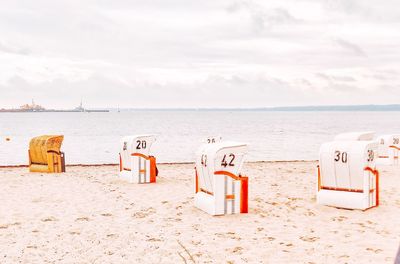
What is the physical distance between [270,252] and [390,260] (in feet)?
6.40

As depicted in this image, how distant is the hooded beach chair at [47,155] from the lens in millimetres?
18641

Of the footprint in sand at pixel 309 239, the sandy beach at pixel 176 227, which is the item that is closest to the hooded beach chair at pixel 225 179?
the sandy beach at pixel 176 227

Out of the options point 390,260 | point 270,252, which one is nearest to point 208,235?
point 270,252

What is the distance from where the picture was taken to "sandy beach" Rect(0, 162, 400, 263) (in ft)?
25.7

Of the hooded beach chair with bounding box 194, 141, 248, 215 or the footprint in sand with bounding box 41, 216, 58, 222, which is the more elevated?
the hooded beach chair with bounding box 194, 141, 248, 215

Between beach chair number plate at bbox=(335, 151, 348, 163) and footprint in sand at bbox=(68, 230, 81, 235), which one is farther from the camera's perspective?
beach chair number plate at bbox=(335, 151, 348, 163)

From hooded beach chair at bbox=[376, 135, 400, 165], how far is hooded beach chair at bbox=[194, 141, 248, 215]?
14478 mm

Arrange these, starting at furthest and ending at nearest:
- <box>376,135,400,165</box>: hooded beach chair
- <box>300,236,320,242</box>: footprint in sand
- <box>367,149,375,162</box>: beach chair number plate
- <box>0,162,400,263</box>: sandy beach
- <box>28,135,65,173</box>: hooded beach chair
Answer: <box>376,135,400,165</box>: hooded beach chair, <box>28,135,65,173</box>: hooded beach chair, <box>367,149,375,162</box>: beach chair number plate, <box>300,236,320,242</box>: footprint in sand, <box>0,162,400,263</box>: sandy beach

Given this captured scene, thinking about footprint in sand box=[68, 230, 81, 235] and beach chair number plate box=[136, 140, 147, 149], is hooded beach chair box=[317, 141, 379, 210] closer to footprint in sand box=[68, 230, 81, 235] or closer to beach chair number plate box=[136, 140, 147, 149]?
footprint in sand box=[68, 230, 81, 235]

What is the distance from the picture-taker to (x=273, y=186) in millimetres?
15703

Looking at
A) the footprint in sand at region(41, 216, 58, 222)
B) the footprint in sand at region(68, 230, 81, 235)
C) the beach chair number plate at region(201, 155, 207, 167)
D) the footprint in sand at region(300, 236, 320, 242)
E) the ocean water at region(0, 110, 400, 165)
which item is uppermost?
the beach chair number plate at region(201, 155, 207, 167)

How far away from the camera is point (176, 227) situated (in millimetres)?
9766

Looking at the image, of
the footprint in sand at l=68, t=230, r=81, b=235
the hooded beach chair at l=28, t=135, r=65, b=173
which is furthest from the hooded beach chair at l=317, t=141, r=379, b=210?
the hooded beach chair at l=28, t=135, r=65, b=173

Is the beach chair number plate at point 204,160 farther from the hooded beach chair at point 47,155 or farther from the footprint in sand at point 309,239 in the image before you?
the hooded beach chair at point 47,155
